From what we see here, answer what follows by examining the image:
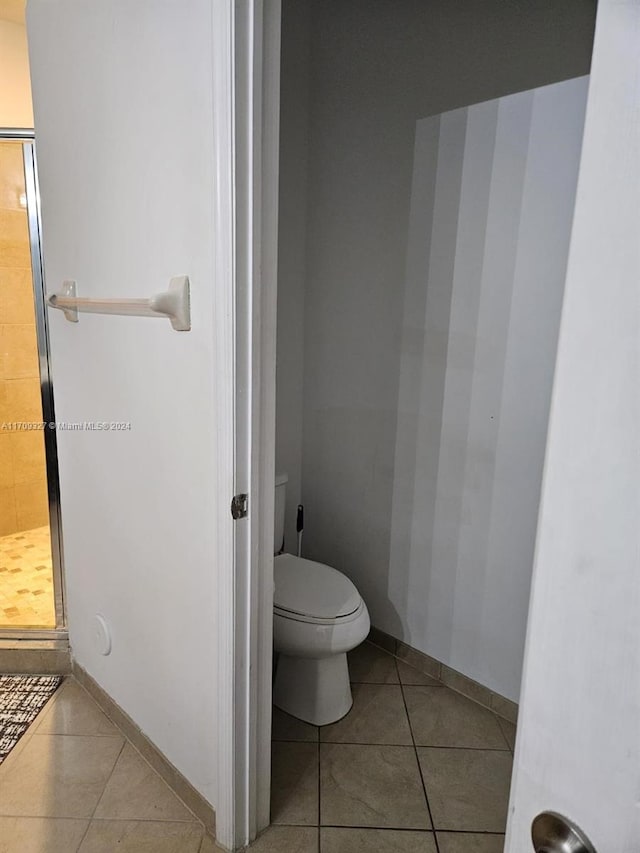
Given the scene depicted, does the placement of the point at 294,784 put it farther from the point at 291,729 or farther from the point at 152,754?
the point at 152,754

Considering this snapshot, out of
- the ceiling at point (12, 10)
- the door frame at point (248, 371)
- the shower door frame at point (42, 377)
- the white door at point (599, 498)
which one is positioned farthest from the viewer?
the ceiling at point (12, 10)

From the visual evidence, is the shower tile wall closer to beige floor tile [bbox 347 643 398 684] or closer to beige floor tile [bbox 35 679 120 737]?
beige floor tile [bbox 35 679 120 737]

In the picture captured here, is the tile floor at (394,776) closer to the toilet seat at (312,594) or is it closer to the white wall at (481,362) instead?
the white wall at (481,362)

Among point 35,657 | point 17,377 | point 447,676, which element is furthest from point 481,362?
point 17,377

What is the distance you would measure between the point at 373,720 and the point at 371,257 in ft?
5.33

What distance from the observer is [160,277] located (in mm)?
1392

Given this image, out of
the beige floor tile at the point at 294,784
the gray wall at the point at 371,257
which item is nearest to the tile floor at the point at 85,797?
the beige floor tile at the point at 294,784

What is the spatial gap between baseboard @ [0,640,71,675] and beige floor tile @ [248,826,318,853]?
1.01m

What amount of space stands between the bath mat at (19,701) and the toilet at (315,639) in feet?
2.61

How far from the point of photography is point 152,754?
175 cm

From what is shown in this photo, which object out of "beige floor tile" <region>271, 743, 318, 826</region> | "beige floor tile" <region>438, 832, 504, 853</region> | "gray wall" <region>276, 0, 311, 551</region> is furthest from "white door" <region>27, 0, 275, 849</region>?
"gray wall" <region>276, 0, 311, 551</region>

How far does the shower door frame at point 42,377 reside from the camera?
1988 mm

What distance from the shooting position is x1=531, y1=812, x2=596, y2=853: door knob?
461 mm

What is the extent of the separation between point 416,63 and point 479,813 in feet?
7.56
